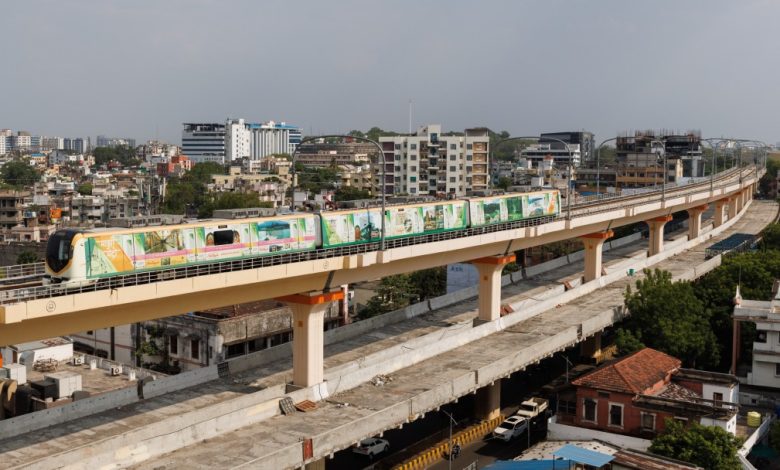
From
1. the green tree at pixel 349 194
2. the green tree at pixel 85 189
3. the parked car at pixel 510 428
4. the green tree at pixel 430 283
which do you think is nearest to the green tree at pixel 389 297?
the green tree at pixel 430 283

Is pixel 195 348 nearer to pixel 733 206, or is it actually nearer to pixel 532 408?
pixel 532 408

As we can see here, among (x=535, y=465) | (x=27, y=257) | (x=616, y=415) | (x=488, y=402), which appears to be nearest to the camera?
(x=535, y=465)

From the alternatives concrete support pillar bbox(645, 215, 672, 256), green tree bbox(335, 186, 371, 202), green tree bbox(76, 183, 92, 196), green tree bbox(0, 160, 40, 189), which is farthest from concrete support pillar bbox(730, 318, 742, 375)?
green tree bbox(0, 160, 40, 189)

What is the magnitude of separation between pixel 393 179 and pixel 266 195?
1859cm

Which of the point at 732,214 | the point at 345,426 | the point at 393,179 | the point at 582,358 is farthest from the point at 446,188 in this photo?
the point at 345,426

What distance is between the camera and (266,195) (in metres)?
120

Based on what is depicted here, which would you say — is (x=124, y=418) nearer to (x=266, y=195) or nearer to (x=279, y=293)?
(x=279, y=293)

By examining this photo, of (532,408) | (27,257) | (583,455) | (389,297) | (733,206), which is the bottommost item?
(532,408)

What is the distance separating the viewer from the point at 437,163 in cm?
11494

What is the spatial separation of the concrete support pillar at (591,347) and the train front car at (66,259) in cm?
3348

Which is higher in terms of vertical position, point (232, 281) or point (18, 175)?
point (18, 175)

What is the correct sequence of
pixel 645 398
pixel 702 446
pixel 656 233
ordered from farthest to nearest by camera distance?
pixel 656 233, pixel 645 398, pixel 702 446

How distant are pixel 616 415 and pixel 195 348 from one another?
22.8 meters

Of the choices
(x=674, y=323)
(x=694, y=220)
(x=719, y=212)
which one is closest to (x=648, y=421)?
(x=674, y=323)
